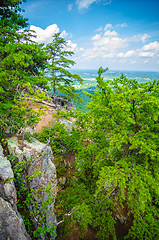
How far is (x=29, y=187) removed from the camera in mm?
5242

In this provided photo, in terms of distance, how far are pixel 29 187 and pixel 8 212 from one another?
2.01 m

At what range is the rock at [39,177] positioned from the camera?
5.12 meters

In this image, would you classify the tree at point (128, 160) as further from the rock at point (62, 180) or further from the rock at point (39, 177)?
the rock at point (62, 180)

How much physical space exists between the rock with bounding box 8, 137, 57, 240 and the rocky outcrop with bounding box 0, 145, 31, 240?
0.93m

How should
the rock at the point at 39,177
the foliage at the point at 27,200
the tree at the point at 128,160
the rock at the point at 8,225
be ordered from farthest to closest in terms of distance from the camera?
the tree at the point at 128,160
the rock at the point at 39,177
the foliage at the point at 27,200
the rock at the point at 8,225

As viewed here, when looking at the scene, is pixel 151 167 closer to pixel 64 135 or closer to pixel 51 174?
pixel 51 174

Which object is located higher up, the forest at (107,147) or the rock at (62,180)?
the forest at (107,147)

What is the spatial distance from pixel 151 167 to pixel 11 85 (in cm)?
912

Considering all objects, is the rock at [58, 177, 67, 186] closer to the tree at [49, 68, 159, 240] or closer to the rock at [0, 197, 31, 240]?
the tree at [49, 68, 159, 240]

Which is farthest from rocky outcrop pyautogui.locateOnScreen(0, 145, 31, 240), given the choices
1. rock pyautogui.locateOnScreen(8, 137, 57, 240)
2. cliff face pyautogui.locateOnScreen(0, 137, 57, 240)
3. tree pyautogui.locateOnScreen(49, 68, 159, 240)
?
tree pyautogui.locateOnScreen(49, 68, 159, 240)

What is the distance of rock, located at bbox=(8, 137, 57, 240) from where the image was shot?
5117 millimetres

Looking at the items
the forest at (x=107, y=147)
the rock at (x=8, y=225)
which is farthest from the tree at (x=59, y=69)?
the rock at (x=8, y=225)

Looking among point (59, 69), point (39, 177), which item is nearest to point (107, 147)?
point (39, 177)

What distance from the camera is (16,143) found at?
232 inches
